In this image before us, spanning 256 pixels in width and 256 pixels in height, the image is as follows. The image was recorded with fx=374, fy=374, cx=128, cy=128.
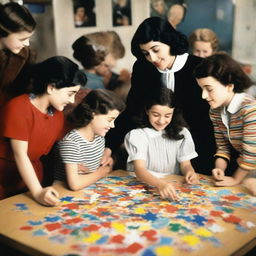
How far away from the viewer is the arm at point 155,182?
4.62 ft

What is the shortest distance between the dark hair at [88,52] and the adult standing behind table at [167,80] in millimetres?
686

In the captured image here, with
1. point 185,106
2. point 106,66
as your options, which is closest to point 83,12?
point 106,66

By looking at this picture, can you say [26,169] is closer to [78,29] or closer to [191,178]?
[191,178]

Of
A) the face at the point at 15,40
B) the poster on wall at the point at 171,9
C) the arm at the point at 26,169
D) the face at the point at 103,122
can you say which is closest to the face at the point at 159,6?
the poster on wall at the point at 171,9

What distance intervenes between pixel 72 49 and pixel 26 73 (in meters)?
1.04

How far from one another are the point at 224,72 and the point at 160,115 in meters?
0.36

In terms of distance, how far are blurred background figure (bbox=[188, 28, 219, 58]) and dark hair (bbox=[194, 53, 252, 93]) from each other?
0.82 meters

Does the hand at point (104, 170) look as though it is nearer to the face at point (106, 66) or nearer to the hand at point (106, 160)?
the hand at point (106, 160)

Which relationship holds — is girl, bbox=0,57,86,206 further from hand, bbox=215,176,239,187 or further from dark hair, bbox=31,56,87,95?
hand, bbox=215,176,239,187

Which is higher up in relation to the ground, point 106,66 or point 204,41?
point 204,41

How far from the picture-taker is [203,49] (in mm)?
2537

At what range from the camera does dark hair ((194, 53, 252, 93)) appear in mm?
1626

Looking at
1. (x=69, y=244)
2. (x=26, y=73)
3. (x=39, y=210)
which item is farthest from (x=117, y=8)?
(x=69, y=244)

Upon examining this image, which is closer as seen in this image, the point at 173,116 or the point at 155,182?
the point at 155,182
